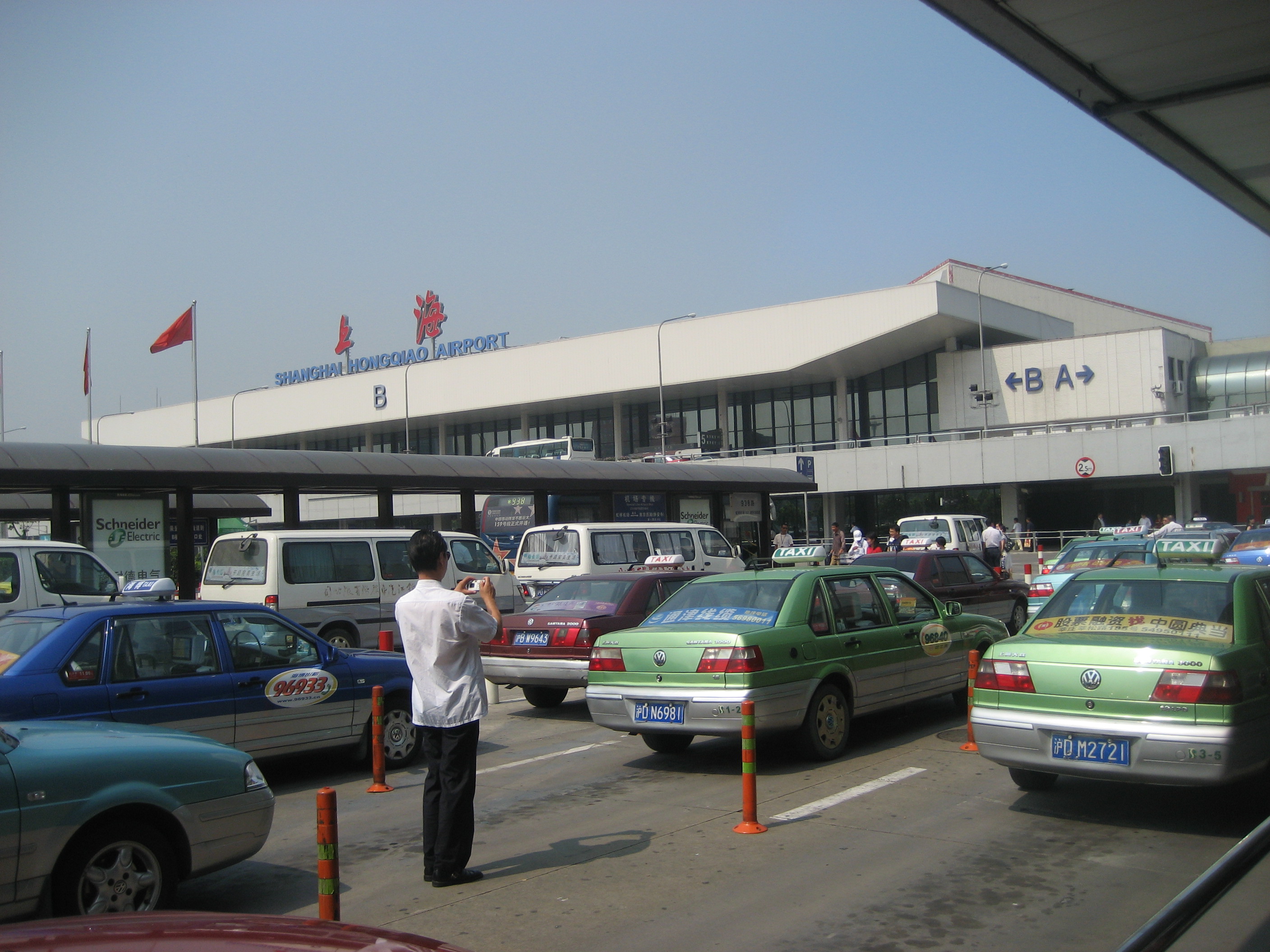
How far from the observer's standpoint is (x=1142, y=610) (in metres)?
7.09

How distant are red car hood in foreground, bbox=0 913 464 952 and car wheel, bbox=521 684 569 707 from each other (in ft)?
31.9

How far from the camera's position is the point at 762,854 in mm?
6270

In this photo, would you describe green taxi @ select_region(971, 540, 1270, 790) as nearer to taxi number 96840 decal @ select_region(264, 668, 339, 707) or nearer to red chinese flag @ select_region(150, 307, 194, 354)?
taxi number 96840 decal @ select_region(264, 668, 339, 707)

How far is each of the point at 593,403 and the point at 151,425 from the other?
123ft

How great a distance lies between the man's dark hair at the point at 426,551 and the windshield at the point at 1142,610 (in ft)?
13.5

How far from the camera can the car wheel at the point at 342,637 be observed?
49.7 feet

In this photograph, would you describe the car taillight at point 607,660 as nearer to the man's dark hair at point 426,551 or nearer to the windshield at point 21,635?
the man's dark hair at point 426,551

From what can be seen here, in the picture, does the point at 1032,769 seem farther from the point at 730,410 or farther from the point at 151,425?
the point at 151,425

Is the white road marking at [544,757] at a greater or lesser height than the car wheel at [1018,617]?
lesser

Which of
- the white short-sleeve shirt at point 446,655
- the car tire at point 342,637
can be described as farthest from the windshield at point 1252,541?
the white short-sleeve shirt at point 446,655

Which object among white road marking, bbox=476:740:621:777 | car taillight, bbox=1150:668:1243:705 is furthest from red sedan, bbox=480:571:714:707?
car taillight, bbox=1150:668:1243:705

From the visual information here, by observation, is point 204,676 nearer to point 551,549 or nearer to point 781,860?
point 781,860

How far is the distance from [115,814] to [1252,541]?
2036cm

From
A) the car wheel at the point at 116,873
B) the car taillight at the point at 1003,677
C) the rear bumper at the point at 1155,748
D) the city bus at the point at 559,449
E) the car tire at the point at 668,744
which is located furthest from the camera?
the city bus at the point at 559,449
